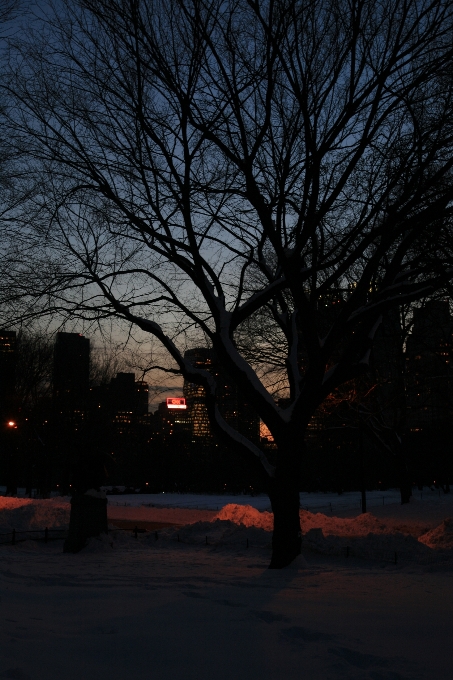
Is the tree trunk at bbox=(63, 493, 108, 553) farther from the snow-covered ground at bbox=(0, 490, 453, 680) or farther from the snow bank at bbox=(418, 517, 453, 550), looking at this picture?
the snow bank at bbox=(418, 517, 453, 550)

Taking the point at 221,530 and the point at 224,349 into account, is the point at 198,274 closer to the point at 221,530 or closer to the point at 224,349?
the point at 224,349

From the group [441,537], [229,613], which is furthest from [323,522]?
[229,613]

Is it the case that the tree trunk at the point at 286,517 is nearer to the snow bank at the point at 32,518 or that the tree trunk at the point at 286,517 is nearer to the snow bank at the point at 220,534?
the snow bank at the point at 220,534

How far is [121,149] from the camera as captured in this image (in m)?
11.4

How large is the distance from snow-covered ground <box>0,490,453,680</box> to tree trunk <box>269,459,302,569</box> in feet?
0.90

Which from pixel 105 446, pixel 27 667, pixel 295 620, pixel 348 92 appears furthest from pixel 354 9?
pixel 105 446

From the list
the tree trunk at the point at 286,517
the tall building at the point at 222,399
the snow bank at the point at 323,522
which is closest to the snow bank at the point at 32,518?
the snow bank at the point at 323,522

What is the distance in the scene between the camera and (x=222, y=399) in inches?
870

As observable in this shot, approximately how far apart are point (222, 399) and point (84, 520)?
9.07 m

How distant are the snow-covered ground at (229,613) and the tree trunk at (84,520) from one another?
25 cm

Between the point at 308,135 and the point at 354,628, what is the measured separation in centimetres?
727

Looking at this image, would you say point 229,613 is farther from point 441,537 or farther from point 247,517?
point 247,517

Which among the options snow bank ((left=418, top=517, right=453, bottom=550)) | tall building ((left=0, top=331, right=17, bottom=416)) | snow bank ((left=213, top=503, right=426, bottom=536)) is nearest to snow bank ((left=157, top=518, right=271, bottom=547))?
snow bank ((left=213, top=503, right=426, bottom=536))

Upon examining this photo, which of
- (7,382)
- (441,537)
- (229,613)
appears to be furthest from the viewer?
(7,382)
